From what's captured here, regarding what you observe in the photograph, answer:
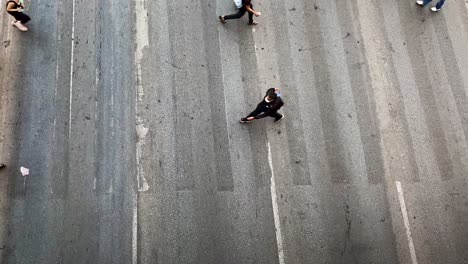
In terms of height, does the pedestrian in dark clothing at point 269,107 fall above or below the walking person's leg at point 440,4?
below

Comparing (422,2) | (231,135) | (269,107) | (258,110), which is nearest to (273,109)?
(269,107)

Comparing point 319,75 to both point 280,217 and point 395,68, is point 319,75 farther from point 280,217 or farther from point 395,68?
point 280,217

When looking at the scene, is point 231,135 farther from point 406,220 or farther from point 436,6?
point 436,6

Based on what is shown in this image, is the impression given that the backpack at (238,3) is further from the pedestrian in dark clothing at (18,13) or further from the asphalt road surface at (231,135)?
the pedestrian in dark clothing at (18,13)

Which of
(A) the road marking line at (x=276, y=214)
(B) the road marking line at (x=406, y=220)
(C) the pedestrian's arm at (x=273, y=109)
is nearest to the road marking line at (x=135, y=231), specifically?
(A) the road marking line at (x=276, y=214)

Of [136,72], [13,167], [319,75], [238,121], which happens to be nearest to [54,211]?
[13,167]

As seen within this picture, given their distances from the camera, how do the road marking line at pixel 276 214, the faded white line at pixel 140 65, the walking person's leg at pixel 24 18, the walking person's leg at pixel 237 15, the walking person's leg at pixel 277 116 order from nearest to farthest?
the road marking line at pixel 276 214, the faded white line at pixel 140 65, the walking person's leg at pixel 277 116, the walking person's leg at pixel 24 18, the walking person's leg at pixel 237 15
